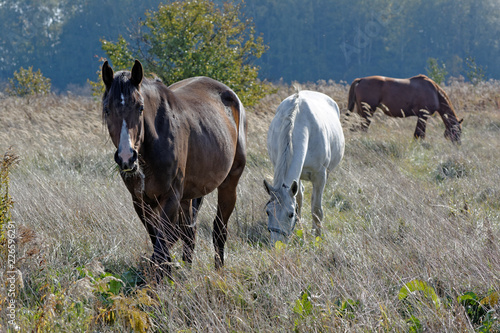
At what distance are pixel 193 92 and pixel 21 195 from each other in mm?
2330

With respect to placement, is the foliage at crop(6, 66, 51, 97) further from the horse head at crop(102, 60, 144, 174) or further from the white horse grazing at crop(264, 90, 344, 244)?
the horse head at crop(102, 60, 144, 174)

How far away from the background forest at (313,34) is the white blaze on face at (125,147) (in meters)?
72.3

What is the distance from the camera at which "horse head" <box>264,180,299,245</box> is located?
3.91m

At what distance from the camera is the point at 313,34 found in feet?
279

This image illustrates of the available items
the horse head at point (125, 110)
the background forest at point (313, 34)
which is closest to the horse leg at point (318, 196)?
the horse head at point (125, 110)

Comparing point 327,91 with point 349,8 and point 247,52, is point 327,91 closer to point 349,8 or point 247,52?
point 247,52

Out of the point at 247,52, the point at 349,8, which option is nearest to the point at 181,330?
the point at 247,52

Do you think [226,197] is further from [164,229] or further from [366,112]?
[366,112]

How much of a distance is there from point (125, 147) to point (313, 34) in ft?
285

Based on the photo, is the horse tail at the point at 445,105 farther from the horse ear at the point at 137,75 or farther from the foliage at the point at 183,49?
the horse ear at the point at 137,75

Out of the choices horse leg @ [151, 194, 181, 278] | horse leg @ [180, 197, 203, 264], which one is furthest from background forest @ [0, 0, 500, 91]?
horse leg @ [151, 194, 181, 278]

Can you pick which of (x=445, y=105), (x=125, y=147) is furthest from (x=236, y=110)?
(x=445, y=105)

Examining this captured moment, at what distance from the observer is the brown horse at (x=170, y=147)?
8.84 feet

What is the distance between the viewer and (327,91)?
22.6 metres
